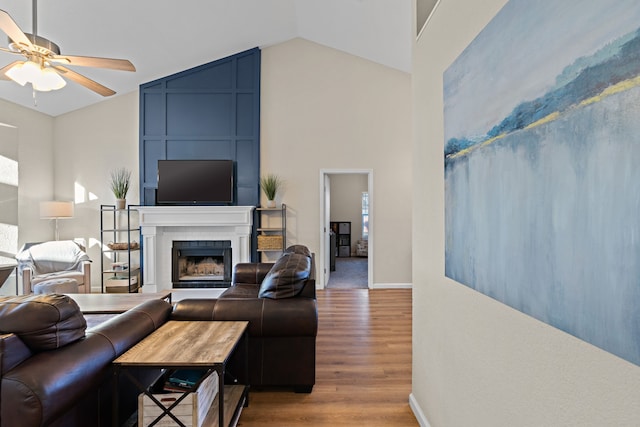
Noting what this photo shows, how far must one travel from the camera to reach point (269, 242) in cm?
557

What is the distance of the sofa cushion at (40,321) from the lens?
1.35 metres

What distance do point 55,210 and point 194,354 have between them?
15.4ft

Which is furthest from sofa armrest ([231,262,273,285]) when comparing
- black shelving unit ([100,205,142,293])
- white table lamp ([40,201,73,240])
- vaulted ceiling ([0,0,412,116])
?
vaulted ceiling ([0,0,412,116])

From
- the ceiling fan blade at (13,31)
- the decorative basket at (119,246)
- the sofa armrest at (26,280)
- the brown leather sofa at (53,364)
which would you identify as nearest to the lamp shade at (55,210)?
the decorative basket at (119,246)

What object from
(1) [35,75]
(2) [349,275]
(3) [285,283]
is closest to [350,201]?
(2) [349,275]

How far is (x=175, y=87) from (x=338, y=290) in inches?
168

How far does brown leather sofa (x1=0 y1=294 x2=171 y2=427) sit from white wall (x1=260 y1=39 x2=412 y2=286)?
4.27 metres

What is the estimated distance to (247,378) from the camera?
2344 millimetres

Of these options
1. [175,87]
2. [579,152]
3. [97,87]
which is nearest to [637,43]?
[579,152]

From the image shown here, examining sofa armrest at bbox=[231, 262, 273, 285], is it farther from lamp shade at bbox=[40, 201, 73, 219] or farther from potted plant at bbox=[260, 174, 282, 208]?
lamp shade at bbox=[40, 201, 73, 219]

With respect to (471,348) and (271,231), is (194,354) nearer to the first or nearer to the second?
(471,348)

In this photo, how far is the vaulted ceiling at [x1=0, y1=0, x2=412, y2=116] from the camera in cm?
392

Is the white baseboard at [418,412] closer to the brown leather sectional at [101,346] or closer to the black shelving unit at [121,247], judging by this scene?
the brown leather sectional at [101,346]

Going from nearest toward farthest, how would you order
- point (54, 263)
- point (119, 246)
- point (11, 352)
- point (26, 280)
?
point (11, 352) < point (26, 280) < point (54, 263) < point (119, 246)
